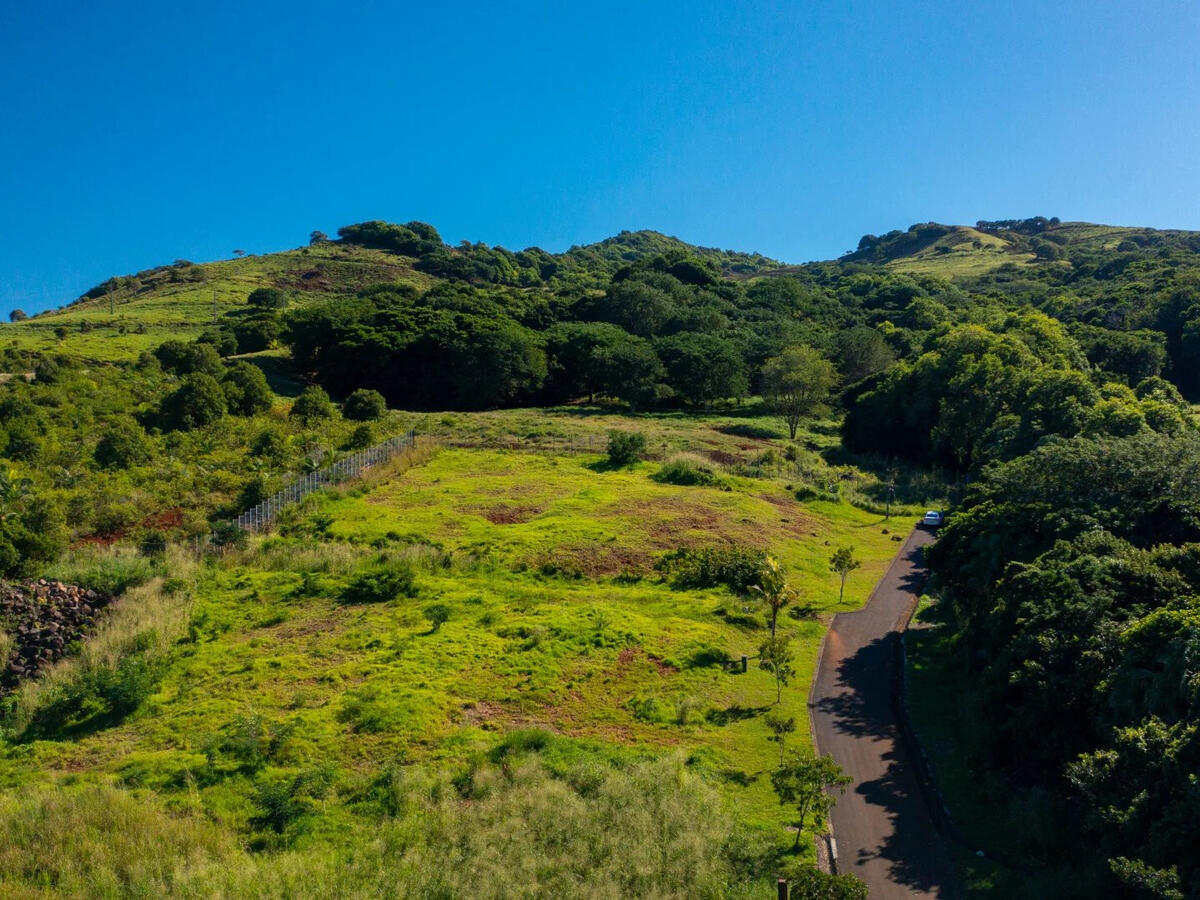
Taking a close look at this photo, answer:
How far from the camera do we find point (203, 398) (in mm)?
46625

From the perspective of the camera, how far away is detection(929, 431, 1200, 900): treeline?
11.9m

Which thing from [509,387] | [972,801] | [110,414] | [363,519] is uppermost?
[509,387]

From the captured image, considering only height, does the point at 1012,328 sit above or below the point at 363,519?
above

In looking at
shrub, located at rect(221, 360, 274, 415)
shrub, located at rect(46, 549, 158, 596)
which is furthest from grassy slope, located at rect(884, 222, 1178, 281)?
shrub, located at rect(46, 549, 158, 596)

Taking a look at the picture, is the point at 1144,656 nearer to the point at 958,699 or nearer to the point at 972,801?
the point at 972,801

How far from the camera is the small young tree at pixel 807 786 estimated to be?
14625mm

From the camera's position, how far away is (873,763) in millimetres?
17828

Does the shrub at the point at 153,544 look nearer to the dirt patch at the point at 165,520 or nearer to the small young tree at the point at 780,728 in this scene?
the dirt patch at the point at 165,520

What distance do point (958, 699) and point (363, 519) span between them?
26115mm

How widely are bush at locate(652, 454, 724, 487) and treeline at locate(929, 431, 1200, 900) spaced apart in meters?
18.1

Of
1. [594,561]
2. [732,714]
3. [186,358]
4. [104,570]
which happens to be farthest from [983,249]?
[104,570]

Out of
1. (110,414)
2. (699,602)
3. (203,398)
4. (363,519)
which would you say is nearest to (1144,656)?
(699,602)

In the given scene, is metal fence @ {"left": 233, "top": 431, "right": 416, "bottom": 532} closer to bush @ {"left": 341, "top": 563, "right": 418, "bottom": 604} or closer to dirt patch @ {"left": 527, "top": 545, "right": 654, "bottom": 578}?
bush @ {"left": 341, "top": 563, "right": 418, "bottom": 604}

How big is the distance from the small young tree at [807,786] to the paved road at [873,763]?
0.58 meters
